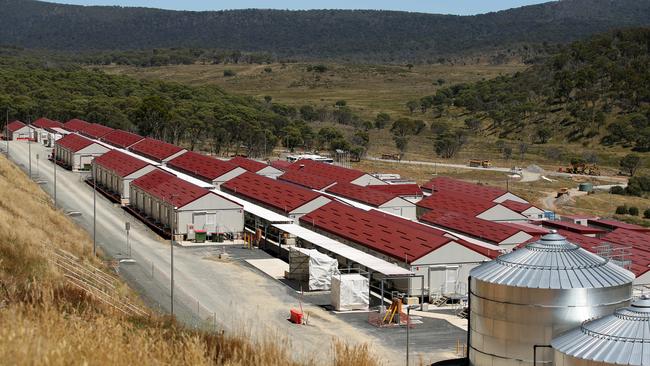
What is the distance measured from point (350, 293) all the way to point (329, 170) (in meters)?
39.6

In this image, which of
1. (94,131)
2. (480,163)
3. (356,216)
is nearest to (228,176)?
(356,216)

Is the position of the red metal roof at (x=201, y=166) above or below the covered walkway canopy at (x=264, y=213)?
above

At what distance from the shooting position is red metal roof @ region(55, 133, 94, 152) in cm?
9100

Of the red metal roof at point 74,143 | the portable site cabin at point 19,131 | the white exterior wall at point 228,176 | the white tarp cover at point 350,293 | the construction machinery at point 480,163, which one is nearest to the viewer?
the white tarp cover at point 350,293

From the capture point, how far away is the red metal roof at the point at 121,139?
9956cm

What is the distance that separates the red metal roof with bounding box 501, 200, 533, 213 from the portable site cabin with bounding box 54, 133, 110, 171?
133 ft

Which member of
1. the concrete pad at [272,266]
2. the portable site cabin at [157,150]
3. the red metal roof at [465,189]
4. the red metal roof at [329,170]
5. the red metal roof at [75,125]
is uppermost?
the red metal roof at [75,125]

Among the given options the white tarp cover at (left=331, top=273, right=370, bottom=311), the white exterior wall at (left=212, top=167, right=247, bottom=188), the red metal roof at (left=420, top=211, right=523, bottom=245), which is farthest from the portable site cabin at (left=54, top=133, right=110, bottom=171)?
the white tarp cover at (left=331, top=273, right=370, bottom=311)

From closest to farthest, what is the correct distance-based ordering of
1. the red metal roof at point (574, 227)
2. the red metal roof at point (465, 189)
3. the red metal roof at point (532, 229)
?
the red metal roof at point (532, 229), the red metal roof at point (574, 227), the red metal roof at point (465, 189)

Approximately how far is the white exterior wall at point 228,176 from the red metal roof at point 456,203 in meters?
14.7

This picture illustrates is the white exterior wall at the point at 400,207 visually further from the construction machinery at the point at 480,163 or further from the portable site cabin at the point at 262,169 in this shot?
the construction machinery at the point at 480,163

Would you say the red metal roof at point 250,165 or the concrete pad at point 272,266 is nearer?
the concrete pad at point 272,266

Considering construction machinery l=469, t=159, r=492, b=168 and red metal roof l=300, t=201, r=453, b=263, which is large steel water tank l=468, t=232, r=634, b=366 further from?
construction machinery l=469, t=159, r=492, b=168

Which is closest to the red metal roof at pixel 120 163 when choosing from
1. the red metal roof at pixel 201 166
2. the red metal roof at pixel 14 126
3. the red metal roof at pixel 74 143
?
the red metal roof at pixel 201 166
